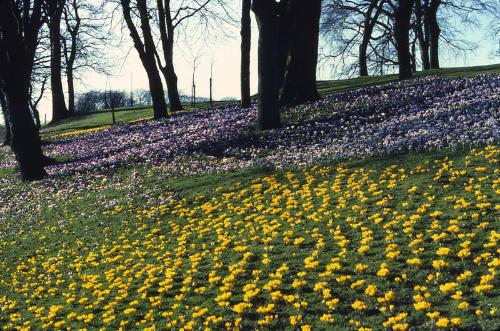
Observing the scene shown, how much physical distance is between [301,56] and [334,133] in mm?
6110

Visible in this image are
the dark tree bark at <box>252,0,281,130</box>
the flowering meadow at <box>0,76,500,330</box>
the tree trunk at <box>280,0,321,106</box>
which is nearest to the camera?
the flowering meadow at <box>0,76,500,330</box>

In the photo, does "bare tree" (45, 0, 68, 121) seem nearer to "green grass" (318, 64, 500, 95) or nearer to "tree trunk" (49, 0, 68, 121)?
"tree trunk" (49, 0, 68, 121)

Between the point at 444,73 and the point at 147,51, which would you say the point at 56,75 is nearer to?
the point at 147,51

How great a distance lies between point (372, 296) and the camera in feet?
22.5

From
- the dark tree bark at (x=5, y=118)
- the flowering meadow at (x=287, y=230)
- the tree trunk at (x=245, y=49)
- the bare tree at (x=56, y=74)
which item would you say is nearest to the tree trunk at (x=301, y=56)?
the flowering meadow at (x=287, y=230)

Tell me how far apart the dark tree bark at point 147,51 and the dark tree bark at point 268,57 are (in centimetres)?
1344

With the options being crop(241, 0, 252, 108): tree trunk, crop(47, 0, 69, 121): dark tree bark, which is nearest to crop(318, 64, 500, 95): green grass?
crop(241, 0, 252, 108): tree trunk

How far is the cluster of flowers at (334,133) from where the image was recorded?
13.7 m

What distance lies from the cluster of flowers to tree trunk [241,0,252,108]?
5.72 feet

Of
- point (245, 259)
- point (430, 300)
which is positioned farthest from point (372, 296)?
point (245, 259)

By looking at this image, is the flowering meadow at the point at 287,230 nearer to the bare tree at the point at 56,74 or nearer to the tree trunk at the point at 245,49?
the tree trunk at the point at 245,49

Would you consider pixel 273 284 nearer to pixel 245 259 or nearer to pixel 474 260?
pixel 245 259

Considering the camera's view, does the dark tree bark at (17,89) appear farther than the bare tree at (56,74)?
No

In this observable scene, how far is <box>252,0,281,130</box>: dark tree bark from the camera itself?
19.0 meters
